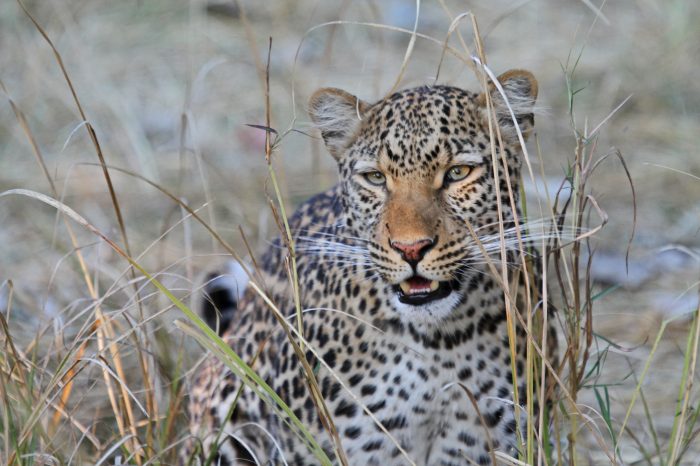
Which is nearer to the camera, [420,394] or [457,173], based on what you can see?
[457,173]

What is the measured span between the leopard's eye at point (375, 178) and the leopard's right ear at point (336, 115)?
274 mm

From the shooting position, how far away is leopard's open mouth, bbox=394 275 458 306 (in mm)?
4488

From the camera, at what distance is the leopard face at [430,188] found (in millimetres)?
4398

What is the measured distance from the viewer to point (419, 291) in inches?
177

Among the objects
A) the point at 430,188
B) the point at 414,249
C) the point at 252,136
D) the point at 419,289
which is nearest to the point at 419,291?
the point at 419,289

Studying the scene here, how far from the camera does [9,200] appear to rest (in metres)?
9.16

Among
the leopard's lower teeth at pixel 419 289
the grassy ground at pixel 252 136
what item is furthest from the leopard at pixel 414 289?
the grassy ground at pixel 252 136

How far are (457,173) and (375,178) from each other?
353 millimetres

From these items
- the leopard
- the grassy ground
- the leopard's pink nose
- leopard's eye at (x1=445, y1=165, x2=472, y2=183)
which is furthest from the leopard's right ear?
the grassy ground

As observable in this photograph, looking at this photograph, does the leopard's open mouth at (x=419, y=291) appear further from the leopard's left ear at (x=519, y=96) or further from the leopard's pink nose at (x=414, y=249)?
the leopard's left ear at (x=519, y=96)

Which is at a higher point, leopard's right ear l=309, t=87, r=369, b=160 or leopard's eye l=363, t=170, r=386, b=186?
leopard's right ear l=309, t=87, r=369, b=160

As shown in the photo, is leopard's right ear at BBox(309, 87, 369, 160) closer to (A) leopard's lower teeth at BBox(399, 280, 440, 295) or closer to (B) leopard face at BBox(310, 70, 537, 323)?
(B) leopard face at BBox(310, 70, 537, 323)

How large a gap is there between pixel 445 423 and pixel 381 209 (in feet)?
3.07

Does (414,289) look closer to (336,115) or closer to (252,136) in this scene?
(336,115)
